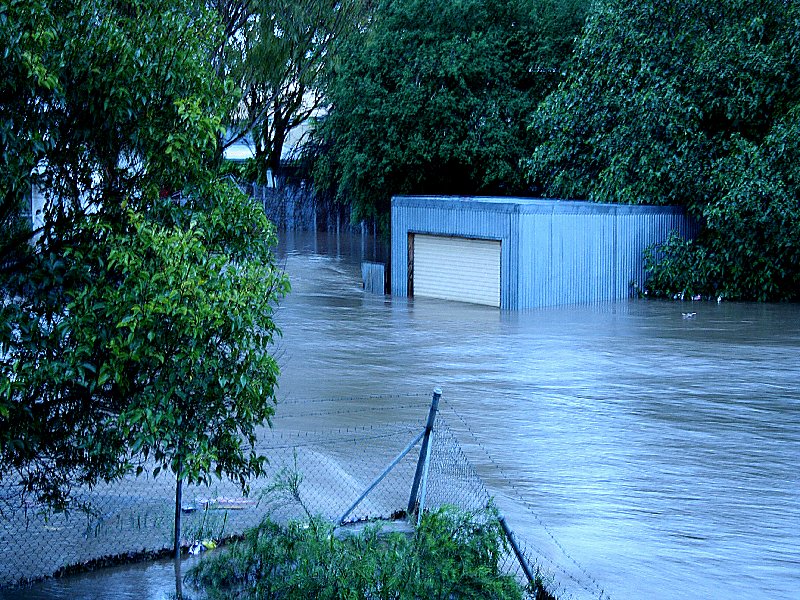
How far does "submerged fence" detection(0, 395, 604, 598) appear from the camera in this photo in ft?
31.9

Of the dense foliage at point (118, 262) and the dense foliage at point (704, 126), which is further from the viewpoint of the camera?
the dense foliage at point (704, 126)

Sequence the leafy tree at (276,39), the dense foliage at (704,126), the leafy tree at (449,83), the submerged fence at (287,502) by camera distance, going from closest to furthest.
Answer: the submerged fence at (287,502) < the leafy tree at (276,39) < the dense foliage at (704,126) < the leafy tree at (449,83)

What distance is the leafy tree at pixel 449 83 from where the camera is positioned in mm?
35344

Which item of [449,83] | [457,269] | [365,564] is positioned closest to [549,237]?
[457,269]

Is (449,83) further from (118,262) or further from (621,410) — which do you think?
(118,262)

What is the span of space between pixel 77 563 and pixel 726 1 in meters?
25.5

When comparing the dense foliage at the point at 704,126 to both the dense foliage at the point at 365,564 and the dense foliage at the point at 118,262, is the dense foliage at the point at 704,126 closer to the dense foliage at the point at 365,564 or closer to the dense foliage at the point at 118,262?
the dense foliage at the point at 365,564

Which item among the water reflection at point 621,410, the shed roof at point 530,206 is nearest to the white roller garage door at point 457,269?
the water reflection at point 621,410

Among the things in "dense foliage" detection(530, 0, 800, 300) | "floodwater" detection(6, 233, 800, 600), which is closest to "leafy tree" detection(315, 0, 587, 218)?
"dense foliage" detection(530, 0, 800, 300)

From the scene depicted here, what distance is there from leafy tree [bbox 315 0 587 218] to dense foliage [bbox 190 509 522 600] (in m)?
27.4

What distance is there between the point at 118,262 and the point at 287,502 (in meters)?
4.27

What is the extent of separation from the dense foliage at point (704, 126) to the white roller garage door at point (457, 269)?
485cm

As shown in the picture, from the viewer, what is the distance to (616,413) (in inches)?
640

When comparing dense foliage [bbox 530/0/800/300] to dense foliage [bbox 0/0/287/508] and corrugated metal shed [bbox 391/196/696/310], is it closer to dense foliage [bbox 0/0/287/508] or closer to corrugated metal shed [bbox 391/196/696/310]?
corrugated metal shed [bbox 391/196/696/310]
